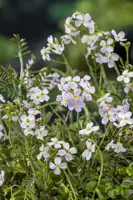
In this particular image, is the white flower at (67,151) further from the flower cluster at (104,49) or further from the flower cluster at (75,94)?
the flower cluster at (104,49)

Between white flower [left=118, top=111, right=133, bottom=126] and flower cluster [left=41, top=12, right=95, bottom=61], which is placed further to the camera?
flower cluster [left=41, top=12, right=95, bottom=61]

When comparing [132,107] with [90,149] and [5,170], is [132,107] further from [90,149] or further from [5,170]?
[5,170]

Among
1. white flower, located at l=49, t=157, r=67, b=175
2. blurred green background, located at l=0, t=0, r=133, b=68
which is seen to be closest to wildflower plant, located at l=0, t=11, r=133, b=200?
white flower, located at l=49, t=157, r=67, b=175

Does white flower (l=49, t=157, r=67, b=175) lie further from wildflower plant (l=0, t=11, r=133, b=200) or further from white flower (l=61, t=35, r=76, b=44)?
white flower (l=61, t=35, r=76, b=44)

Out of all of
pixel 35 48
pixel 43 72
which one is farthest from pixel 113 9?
pixel 43 72

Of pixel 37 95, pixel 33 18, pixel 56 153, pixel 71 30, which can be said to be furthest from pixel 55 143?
pixel 33 18

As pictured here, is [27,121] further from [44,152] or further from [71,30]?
[71,30]

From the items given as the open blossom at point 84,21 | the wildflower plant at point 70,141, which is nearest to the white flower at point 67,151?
the wildflower plant at point 70,141

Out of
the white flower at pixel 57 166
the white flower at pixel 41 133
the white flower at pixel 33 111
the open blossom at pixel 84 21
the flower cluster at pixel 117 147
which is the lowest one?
the white flower at pixel 57 166
